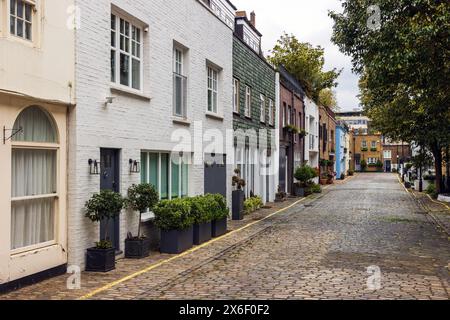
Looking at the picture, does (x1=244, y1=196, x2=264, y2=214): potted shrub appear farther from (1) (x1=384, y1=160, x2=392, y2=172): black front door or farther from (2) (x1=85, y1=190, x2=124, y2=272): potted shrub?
(1) (x1=384, y1=160, x2=392, y2=172): black front door

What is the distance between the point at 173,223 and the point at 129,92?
9.83 ft

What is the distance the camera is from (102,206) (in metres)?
9.39

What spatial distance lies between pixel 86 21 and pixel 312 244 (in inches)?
303

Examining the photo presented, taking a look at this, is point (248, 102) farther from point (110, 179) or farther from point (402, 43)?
point (110, 179)

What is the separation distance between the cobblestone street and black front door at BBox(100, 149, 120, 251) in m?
1.31

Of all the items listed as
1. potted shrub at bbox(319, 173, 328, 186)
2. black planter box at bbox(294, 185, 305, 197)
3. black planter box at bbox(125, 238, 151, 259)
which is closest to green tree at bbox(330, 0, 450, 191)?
black planter box at bbox(125, 238, 151, 259)

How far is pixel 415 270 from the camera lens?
33.4 feet

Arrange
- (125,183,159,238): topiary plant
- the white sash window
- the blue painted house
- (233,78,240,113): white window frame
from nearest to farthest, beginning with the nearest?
1. the white sash window
2. (125,183,159,238): topiary plant
3. (233,78,240,113): white window frame
4. the blue painted house

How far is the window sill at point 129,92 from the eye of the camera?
35.3 ft

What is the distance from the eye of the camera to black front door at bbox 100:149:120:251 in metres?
10.5

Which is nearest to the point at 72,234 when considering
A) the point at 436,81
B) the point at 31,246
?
the point at 31,246

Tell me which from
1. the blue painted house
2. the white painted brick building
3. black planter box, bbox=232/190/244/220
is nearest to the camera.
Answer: the white painted brick building

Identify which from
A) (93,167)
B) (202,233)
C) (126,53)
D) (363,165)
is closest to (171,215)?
(202,233)
